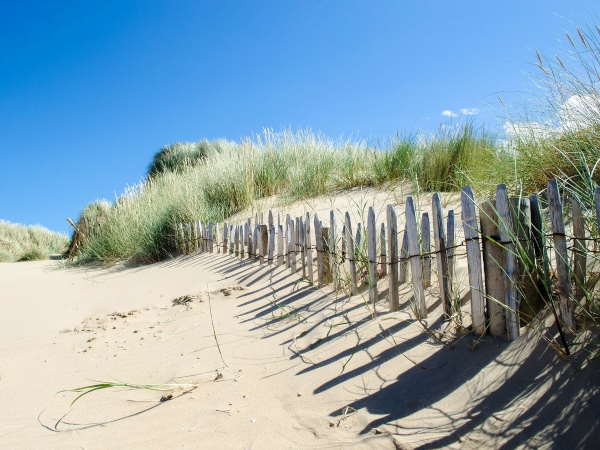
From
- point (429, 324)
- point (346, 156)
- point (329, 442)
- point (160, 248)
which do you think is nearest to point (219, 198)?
point (160, 248)

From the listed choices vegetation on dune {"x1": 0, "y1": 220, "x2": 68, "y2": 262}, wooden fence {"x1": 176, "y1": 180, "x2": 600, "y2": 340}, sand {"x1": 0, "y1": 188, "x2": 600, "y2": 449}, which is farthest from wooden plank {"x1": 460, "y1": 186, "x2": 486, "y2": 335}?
vegetation on dune {"x1": 0, "y1": 220, "x2": 68, "y2": 262}

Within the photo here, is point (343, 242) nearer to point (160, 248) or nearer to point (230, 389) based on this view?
point (230, 389)

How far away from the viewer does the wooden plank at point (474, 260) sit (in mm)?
2166

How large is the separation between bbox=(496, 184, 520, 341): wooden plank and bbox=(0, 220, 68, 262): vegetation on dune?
1576 cm

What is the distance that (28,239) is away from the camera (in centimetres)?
1795

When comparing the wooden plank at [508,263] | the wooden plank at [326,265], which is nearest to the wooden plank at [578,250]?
the wooden plank at [508,263]

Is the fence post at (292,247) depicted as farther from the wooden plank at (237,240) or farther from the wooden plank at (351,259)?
the wooden plank at (237,240)

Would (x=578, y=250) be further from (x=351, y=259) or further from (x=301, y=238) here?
(x=301, y=238)

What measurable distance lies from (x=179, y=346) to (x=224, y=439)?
137 centimetres

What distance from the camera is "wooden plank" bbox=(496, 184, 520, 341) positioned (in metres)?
2.04

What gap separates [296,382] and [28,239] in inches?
738

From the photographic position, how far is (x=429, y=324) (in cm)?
244

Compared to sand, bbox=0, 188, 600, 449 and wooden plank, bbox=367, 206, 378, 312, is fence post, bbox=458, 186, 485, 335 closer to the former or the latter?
sand, bbox=0, 188, 600, 449

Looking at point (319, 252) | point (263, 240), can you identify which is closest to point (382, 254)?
point (319, 252)
